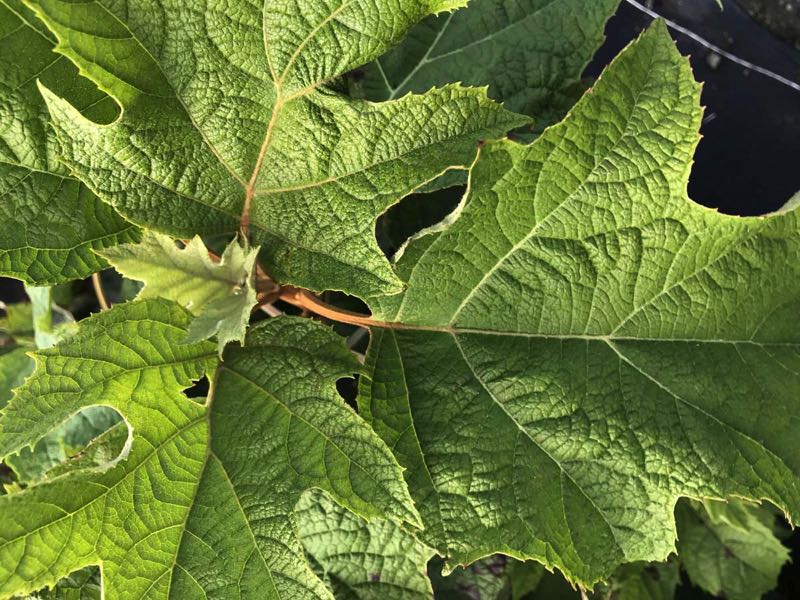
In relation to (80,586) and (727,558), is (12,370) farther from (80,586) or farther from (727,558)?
(727,558)

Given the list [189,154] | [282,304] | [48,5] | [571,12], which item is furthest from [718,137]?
[48,5]

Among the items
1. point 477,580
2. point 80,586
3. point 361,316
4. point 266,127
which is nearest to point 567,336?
point 361,316

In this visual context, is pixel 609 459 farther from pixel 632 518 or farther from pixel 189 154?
pixel 189 154

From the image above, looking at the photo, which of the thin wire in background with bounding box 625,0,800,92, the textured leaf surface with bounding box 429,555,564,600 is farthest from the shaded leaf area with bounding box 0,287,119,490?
the thin wire in background with bounding box 625,0,800,92

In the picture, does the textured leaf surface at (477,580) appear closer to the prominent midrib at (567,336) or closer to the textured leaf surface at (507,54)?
the prominent midrib at (567,336)

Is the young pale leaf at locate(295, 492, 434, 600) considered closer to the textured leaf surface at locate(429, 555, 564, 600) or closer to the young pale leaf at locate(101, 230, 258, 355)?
the textured leaf surface at locate(429, 555, 564, 600)

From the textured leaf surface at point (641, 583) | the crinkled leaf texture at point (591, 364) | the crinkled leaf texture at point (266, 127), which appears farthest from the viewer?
the textured leaf surface at point (641, 583)

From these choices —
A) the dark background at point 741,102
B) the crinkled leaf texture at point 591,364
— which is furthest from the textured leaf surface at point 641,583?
the crinkled leaf texture at point 591,364
